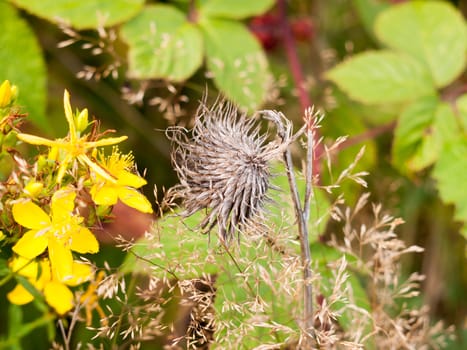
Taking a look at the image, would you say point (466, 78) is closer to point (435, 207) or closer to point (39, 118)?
point (435, 207)

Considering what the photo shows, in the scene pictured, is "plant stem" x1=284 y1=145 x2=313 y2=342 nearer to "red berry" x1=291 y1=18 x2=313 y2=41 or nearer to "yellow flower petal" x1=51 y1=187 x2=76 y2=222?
"yellow flower petal" x1=51 y1=187 x2=76 y2=222

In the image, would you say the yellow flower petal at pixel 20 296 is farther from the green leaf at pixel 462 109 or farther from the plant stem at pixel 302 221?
the green leaf at pixel 462 109

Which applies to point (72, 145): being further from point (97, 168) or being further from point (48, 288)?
point (48, 288)

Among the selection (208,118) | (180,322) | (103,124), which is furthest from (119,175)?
(103,124)

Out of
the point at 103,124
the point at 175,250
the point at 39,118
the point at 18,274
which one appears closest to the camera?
the point at 18,274

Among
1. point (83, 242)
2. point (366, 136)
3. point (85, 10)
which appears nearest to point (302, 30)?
point (366, 136)

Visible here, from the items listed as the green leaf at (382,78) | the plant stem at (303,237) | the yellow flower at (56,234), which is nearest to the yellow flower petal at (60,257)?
the yellow flower at (56,234)
